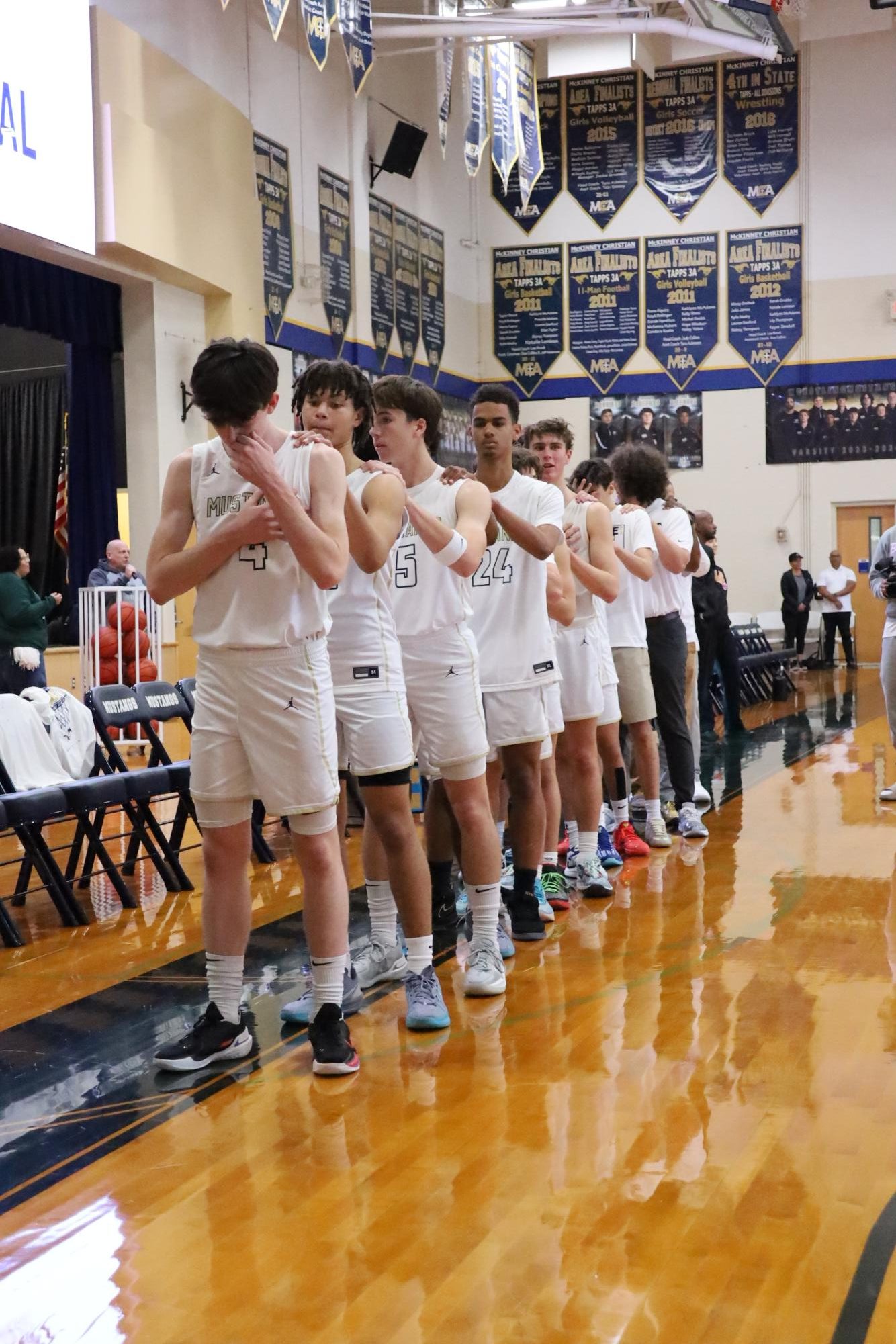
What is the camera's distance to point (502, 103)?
13750mm

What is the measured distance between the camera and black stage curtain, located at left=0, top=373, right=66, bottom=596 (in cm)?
1573

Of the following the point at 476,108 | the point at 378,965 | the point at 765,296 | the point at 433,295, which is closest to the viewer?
the point at 378,965

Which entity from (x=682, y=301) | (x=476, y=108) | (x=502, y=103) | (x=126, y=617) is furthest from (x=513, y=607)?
(x=682, y=301)

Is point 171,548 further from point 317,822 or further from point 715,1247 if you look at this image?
point 715,1247

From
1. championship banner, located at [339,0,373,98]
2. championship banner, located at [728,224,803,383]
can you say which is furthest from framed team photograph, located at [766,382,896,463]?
championship banner, located at [339,0,373,98]

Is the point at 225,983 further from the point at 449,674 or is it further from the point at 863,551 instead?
the point at 863,551

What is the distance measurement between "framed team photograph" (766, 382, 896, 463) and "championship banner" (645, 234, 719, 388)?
1.12 metres

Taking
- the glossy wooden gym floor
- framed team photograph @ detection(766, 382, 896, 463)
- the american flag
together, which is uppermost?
framed team photograph @ detection(766, 382, 896, 463)

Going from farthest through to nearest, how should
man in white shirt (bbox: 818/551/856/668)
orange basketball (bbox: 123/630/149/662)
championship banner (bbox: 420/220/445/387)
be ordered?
1. man in white shirt (bbox: 818/551/856/668)
2. championship banner (bbox: 420/220/445/387)
3. orange basketball (bbox: 123/630/149/662)

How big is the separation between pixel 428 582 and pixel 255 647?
815 mm

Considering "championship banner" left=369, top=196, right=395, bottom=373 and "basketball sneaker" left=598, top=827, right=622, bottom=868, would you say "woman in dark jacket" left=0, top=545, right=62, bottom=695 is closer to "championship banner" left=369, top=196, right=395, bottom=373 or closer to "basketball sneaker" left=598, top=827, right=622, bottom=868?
"basketball sneaker" left=598, top=827, right=622, bottom=868

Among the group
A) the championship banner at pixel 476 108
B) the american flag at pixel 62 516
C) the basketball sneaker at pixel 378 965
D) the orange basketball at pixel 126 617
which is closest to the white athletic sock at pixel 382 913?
the basketball sneaker at pixel 378 965

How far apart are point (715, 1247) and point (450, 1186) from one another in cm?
50

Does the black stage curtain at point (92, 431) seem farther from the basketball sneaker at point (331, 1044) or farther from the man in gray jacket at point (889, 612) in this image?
the basketball sneaker at point (331, 1044)
